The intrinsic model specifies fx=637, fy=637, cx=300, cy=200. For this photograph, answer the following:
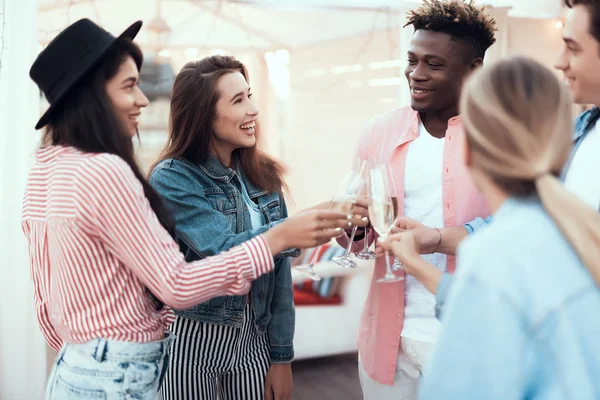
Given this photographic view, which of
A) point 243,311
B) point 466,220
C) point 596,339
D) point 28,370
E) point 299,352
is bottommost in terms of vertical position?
point 299,352

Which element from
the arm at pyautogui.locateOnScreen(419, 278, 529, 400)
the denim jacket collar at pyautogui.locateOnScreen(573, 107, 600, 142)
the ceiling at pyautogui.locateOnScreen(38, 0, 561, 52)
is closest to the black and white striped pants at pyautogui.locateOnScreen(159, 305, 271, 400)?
the arm at pyautogui.locateOnScreen(419, 278, 529, 400)

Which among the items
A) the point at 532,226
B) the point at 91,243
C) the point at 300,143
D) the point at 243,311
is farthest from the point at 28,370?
the point at 300,143

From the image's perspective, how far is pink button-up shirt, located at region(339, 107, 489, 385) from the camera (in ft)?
6.55

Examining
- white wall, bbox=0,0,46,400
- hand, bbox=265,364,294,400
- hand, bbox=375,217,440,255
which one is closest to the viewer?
hand, bbox=375,217,440,255

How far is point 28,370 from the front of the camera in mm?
3449

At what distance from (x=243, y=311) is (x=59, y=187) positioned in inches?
31.1

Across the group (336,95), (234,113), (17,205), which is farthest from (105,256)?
(336,95)

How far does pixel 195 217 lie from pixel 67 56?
60 centimetres

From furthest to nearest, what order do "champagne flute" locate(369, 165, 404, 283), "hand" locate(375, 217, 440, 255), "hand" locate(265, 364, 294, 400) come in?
"hand" locate(265, 364, 294, 400) < "hand" locate(375, 217, 440, 255) < "champagne flute" locate(369, 165, 404, 283)

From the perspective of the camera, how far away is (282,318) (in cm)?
217

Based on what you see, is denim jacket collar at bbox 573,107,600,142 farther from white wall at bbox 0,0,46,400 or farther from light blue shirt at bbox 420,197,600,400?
white wall at bbox 0,0,46,400

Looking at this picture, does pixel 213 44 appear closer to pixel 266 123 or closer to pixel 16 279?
pixel 266 123

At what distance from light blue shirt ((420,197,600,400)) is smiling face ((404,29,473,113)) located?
1027mm

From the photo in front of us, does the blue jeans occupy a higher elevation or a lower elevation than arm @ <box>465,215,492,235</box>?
lower
